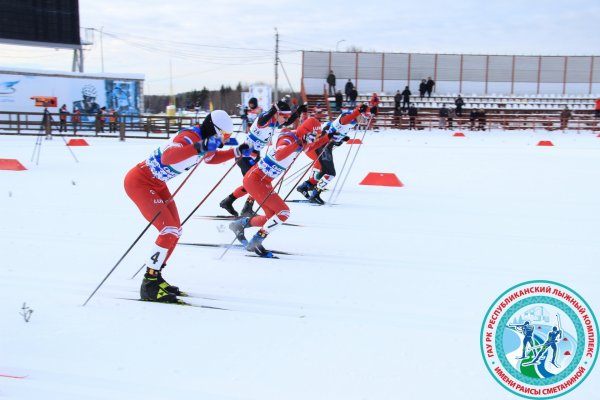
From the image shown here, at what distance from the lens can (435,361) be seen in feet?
12.9

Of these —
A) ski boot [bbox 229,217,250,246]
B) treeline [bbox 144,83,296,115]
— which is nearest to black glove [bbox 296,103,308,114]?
ski boot [bbox 229,217,250,246]

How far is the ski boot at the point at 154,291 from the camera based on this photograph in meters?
5.04

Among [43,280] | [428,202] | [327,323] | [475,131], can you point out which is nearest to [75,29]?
[475,131]

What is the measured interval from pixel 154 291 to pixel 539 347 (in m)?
3.23

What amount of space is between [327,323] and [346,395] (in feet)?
3.80

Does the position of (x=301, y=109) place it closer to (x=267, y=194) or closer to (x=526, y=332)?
(x=267, y=194)

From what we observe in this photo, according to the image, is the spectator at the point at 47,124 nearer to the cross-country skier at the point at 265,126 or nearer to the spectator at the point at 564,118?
the cross-country skier at the point at 265,126

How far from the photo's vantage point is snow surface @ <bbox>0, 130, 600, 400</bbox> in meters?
3.64

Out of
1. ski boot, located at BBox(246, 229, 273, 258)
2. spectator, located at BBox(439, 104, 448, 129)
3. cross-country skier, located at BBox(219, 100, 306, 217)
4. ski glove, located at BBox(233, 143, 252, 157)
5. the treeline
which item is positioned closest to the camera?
ski glove, located at BBox(233, 143, 252, 157)

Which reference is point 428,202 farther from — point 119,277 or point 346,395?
point 346,395

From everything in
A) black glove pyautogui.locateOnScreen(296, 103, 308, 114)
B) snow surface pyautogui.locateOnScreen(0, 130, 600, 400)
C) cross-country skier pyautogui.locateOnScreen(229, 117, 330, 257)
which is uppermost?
black glove pyautogui.locateOnScreen(296, 103, 308, 114)

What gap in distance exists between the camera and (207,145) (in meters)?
5.06

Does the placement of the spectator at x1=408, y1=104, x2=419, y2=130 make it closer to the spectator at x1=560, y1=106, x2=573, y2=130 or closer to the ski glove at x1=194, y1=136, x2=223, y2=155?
the spectator at x1=560, y1=106, x2=573, y2=130

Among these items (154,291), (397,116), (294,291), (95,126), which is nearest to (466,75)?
(397,116)
